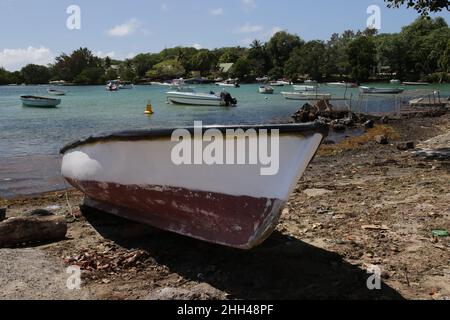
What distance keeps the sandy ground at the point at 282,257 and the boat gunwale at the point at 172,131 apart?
1400 millimetres

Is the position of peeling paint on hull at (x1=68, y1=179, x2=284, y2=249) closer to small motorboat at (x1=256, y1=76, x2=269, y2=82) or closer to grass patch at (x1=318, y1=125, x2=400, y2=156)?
grass patch at (x1=318, y1=125, x2=400, y2=156)

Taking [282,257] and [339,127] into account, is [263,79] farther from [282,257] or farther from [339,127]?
[282,257]

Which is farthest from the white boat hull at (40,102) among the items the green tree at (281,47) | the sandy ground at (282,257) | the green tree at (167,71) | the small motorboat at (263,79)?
the green tree at (281,47)

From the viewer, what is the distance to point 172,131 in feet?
18.3

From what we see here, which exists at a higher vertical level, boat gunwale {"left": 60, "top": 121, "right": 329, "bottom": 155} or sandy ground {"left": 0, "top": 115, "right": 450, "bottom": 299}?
boat gunwale {"left": 60, "top": 121, "right": 329, "bottom": 155}

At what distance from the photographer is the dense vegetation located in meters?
105

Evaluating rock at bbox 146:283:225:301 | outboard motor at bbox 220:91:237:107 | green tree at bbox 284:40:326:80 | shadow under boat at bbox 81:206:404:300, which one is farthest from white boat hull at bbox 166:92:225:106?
green tree at bbox 284:40:326:80

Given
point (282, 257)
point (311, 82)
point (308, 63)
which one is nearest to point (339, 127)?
point (282, 257)

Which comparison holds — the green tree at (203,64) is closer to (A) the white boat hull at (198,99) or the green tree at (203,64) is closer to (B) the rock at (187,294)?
(A) the white boat hull at (198,99)

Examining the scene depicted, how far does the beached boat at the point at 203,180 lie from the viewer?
513 cm

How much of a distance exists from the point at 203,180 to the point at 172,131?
686 mm

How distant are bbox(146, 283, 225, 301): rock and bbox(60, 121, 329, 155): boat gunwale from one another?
1.75 metres
